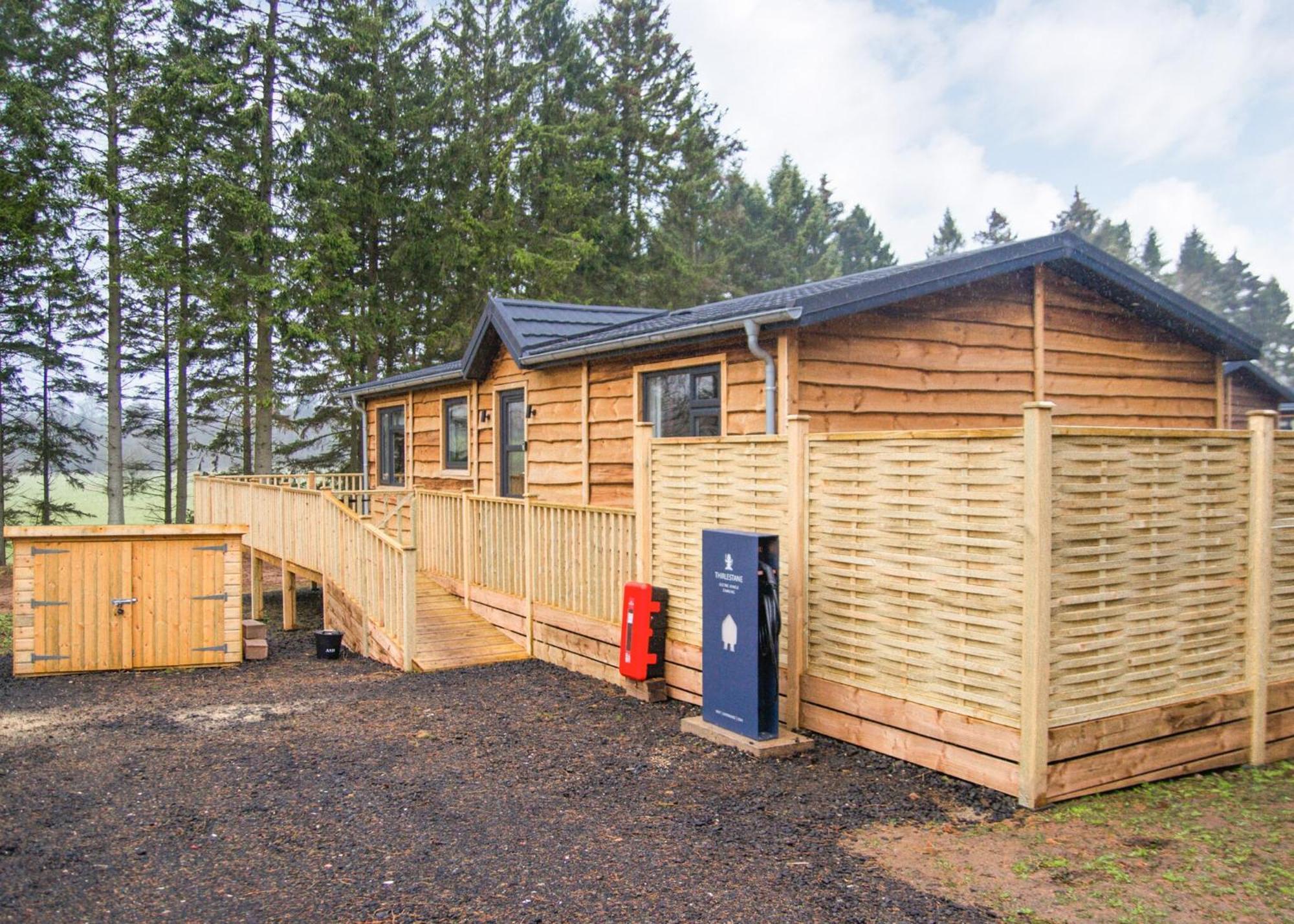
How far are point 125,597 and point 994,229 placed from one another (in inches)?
2707

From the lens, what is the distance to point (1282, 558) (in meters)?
5.86

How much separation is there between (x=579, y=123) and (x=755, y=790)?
23134mm

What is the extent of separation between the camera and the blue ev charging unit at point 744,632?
607cm

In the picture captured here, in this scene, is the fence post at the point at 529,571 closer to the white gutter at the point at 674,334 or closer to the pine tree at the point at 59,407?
the white gutter at the point at 674,334

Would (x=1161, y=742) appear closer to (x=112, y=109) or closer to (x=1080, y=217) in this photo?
(x=112, y=109)

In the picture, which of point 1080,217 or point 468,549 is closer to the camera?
point 468,549

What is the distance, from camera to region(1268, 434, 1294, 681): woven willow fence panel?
19.1 ft

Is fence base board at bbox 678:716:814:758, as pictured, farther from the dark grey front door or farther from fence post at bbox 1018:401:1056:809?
the dark grey front door

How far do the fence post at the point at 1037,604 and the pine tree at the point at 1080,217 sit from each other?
69.3 meters

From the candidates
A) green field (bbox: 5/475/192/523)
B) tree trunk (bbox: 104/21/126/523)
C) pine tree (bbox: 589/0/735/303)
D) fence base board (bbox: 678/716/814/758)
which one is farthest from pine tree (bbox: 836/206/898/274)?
fence base board (bbox: 678/716/814/758)

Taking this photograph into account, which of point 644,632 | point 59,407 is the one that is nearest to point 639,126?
point 59,407

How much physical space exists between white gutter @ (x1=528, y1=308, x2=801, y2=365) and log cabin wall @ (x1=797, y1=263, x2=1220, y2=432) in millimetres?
562

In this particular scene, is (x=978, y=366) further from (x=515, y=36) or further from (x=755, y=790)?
(x=515, y=36)

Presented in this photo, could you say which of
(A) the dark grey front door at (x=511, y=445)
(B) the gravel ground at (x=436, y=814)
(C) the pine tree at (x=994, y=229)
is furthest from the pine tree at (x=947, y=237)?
(B) the gravel ground at (x=436, y=814)
